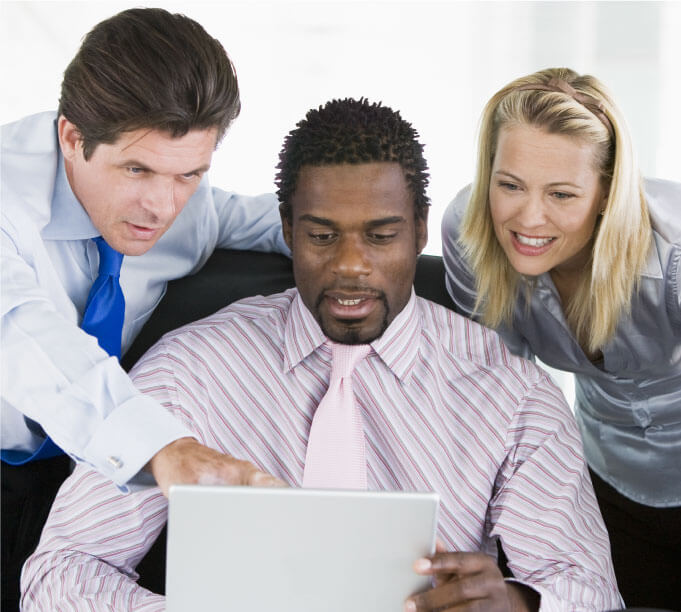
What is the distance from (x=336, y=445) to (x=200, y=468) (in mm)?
397

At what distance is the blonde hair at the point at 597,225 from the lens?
1.79 meters

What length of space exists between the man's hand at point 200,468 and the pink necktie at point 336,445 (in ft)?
1.10

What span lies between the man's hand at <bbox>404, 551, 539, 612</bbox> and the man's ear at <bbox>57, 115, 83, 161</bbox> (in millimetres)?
992

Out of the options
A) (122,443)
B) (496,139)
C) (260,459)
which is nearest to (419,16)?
(496,139)

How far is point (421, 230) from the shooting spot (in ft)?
5.40

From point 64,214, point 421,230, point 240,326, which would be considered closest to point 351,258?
point 421,230

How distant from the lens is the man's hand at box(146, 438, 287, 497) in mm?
1225

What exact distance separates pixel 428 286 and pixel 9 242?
3.02ft

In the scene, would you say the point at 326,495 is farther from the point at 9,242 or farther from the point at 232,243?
the point at 232,243

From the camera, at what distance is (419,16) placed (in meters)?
3.26

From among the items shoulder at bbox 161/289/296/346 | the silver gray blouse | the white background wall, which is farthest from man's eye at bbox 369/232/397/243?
the white background wall

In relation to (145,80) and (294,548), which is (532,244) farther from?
(294,548)

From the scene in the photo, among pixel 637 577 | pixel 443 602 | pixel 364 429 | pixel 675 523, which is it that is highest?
pixel 364 429

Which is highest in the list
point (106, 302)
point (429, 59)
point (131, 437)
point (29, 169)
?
point (429, 59)
